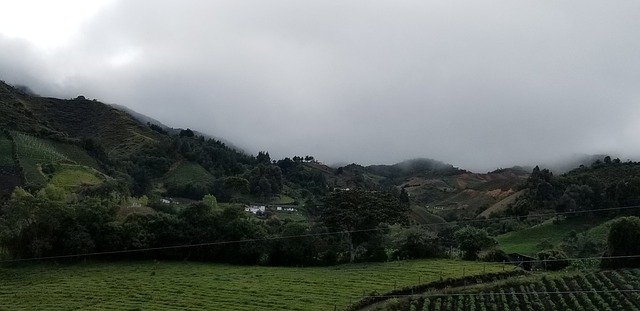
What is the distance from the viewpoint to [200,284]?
48.9 m

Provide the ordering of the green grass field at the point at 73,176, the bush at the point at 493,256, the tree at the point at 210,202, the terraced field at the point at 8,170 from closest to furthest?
the tree at the point at 210,202
the bush at the point at 493,256
the terraced field at the point at 8,170
the green grass field at the point at 73,176

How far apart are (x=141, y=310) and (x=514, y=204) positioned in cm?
11709

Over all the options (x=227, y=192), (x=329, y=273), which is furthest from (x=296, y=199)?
(x=329, y=273)

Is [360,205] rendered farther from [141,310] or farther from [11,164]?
[11,164]

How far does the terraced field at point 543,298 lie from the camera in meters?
44.6

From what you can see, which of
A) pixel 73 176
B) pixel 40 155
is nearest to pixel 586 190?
pixel 73 176

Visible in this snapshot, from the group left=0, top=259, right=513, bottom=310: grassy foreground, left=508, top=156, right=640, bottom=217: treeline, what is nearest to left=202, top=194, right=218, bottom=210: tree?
left=0, top=259, right=513, bottom=310: grassy foreground

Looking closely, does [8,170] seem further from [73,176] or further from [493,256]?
[493,256]

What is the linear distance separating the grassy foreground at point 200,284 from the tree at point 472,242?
7.52m

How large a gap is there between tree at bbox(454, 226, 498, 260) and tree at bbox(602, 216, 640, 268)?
14931mm

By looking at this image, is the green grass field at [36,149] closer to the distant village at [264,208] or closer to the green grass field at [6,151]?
the green grass field at [6,151]

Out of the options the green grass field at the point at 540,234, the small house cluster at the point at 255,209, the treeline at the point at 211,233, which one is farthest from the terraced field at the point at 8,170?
the green grass field at the point at 540,234

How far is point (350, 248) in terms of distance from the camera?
69750 millimetres

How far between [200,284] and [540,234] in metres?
78.4
